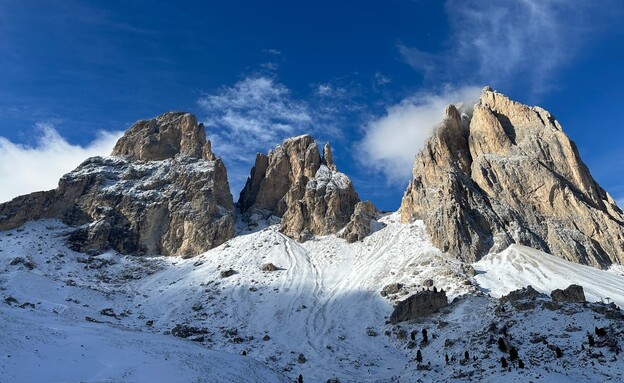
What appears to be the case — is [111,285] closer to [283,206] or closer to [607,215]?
[283,206]

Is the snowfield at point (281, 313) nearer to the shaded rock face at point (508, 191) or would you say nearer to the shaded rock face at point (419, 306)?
the shaded rock face at point (419, 306)

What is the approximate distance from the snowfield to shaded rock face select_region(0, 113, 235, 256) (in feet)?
14.9

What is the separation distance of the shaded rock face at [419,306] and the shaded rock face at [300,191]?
44.2m

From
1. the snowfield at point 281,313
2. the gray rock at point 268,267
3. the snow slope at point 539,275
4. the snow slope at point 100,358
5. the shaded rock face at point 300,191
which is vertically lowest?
the snow slope at point 100,358

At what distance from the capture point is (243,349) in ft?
181

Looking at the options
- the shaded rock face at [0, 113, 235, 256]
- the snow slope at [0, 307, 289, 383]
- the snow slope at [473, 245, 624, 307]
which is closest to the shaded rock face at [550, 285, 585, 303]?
the snow slope at [473, 245, 624, 307]

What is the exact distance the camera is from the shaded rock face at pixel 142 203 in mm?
101250

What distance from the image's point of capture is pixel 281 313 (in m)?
67.9

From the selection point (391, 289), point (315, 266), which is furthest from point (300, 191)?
point (391, 289)

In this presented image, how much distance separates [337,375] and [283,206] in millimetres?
78076

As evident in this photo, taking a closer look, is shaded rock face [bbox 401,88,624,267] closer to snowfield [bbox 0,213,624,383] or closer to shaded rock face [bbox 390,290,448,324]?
snowfield [bbox 0,213,624,383]

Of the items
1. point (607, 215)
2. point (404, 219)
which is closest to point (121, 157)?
point (404, 219)

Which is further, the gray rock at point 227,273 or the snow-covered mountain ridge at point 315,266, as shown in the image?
the gray rock at point 227,273

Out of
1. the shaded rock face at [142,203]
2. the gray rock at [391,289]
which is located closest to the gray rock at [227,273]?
the shaded rock face at [142,203]
